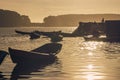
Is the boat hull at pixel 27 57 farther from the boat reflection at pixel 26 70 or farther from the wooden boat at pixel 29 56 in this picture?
the boat reflection at pixel 26 70

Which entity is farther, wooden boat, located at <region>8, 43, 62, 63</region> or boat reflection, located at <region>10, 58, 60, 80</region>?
wooden boat, located at <region>8, 43, 62, 63</region>

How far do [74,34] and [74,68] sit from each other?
10226 centimetres

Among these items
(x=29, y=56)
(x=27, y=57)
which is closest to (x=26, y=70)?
(x=27, y=57)

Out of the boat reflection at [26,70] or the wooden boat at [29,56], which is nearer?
the boat reflection at [26,70]

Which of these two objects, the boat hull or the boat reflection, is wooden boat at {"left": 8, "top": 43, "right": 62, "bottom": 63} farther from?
the boat reflection

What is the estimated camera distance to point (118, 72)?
104 ft

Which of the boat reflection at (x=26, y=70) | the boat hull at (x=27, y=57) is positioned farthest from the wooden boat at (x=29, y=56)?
the boat reflection at (x=26, y=70)

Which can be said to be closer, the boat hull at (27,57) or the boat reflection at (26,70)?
the boat reflection at (26,70)

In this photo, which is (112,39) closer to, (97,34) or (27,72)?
(97,34)

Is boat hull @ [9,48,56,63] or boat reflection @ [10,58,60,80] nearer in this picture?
boat reflection @ [10,58,60,80]

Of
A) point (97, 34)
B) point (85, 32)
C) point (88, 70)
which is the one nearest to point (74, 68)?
point (88, 70)

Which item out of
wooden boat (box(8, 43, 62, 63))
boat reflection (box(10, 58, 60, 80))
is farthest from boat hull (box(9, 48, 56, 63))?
boat reflection (box(10, 58, 60, 80))

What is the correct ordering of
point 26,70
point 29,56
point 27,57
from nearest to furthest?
1. point 26,70
2. point 27,57
3. point 29,56

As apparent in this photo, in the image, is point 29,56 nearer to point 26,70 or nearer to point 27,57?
point 27,57
